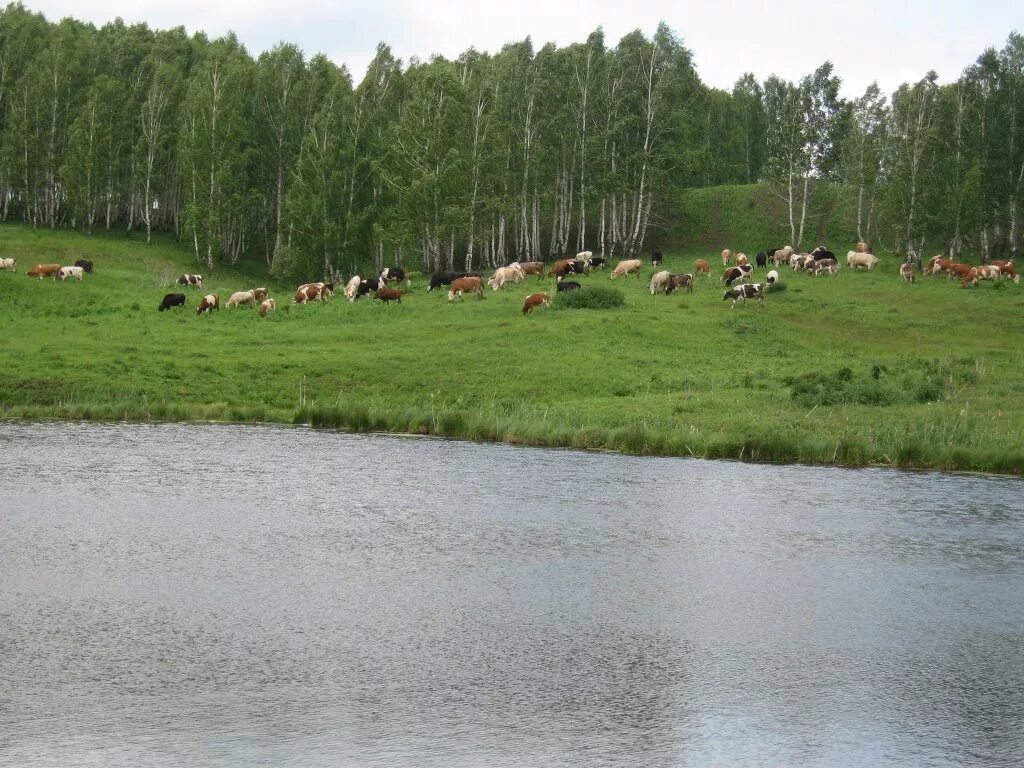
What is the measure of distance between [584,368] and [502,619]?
87.9 ft

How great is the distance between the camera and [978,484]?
23.0m

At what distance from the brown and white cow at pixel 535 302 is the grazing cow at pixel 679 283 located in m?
9.41

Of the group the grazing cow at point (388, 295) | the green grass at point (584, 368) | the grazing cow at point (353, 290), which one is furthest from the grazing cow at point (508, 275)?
the grazing cow at point (353, 290)

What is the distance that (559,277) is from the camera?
6309cm

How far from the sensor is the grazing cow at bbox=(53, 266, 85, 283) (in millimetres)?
59000

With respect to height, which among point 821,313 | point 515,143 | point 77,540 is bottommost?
point 77,540

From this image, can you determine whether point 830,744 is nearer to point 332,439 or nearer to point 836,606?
point 836,606

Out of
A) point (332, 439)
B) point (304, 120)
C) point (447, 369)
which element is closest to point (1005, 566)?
point (332, 439)

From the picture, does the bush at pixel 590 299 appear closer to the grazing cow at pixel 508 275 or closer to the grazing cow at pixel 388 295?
the grazing cow at pixel 388 295

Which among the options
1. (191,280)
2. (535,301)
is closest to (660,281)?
(535,301)

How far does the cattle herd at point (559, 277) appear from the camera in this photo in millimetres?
53875

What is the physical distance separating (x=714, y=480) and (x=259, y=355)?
2179cm

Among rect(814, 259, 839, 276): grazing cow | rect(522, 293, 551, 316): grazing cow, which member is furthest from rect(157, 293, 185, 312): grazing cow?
rect(814, 259, 839, 276): grazing cow

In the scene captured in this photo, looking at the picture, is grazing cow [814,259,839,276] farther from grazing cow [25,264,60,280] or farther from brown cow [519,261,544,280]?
grazing cow [25,264,60,280]
